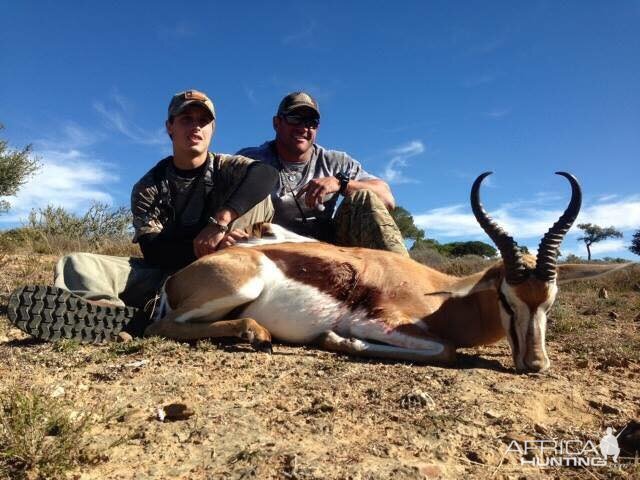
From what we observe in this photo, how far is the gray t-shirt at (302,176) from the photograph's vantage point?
6.81 metres

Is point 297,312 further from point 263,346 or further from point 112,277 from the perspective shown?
point 112,277

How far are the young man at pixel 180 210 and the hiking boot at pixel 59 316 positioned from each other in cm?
52

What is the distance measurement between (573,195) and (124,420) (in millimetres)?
3822

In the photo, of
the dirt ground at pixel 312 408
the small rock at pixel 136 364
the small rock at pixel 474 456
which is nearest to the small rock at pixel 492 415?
the dirt ground at pixel 312 408

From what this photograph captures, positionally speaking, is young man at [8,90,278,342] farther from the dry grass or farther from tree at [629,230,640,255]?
tree at [629,230,640,255]

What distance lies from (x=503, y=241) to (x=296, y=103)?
369 centimetres

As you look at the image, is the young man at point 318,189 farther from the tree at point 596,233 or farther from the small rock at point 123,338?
the tree at point 596,233

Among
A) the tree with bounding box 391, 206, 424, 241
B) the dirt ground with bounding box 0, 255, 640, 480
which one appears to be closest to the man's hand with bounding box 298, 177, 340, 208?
the dirt ground with bounding box 0, 255, 640, 480

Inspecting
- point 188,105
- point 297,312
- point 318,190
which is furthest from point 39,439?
point 318,190

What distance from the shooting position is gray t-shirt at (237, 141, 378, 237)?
681 centimetres

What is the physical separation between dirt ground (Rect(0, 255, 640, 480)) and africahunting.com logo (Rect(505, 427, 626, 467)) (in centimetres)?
4

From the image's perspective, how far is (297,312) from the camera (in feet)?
14.8

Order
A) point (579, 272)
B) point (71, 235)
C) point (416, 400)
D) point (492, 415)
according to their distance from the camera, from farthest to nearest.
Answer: point (71, 235)
point (579, 272)
point (416, 400)
point (492, 415)

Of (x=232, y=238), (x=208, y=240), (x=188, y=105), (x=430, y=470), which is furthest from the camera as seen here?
(x=188, y=105)
